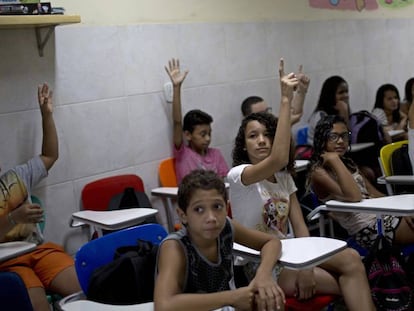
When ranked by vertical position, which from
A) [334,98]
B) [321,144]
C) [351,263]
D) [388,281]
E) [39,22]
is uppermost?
[39,22]

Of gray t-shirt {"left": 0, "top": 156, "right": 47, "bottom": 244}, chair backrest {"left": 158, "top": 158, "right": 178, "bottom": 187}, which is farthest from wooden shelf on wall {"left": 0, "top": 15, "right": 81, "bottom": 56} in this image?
chair backrest {"left": 158, "top": 158, "right": 178, "bottom": 187}

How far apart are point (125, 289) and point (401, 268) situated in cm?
132

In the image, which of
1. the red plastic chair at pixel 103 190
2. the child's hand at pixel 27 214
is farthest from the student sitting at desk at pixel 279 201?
the red plastic chair at pixel 103 190

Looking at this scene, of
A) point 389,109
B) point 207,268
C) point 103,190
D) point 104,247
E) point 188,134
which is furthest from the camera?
point 389,109

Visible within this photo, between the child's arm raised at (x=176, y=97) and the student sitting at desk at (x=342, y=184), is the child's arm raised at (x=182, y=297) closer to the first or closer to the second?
the student sitting at desk at (x=342, y=184)

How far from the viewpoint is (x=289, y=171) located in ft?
8.25

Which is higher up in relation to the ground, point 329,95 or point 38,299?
point 329,95

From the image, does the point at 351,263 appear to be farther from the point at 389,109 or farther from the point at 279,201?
the point at 389,109

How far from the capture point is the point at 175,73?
3.56m

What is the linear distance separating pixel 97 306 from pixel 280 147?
949 millimetres

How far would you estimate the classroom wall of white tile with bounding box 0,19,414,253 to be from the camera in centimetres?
296

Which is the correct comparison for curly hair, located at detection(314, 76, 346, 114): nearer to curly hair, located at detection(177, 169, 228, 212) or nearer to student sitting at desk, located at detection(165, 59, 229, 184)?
student sitting at desk, located at detection(165, 59, 229, 184)

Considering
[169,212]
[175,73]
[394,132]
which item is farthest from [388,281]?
[394,132]

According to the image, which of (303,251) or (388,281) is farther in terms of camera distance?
(388,281)
